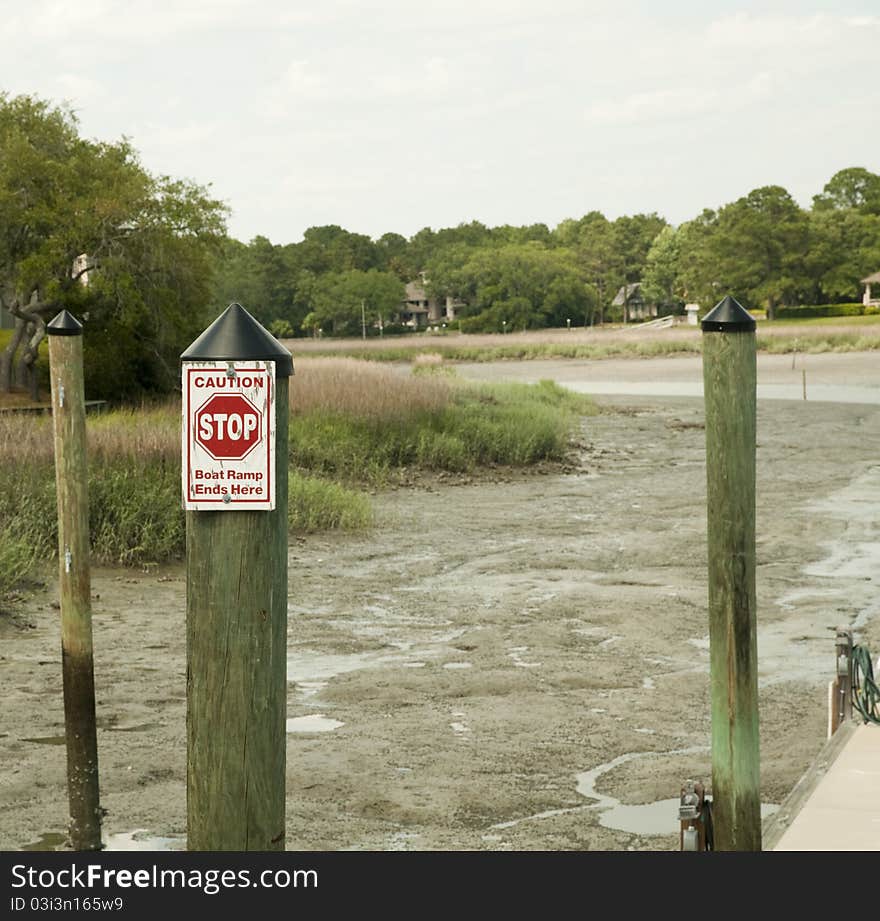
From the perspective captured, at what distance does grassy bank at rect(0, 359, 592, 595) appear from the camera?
47.2 ft

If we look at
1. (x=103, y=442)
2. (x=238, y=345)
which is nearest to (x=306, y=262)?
(x=103, y=442)

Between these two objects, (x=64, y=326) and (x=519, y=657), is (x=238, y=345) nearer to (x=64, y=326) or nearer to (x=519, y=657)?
(x=64, y=326)

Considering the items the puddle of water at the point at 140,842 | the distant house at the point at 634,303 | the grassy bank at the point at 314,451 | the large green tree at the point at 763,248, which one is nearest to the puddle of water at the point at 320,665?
the grassy bank at the point at 314,451

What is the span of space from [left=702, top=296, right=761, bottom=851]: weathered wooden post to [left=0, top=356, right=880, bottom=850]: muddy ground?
6.95 feet

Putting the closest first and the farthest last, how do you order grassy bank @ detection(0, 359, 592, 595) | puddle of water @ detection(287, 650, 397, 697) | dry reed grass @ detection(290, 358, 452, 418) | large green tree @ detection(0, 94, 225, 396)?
puddle of water @ detection(287, 650, 397, 697)
grassy bank @ detection(0, 359, 592, 595)
dry reed grass @ detection(290, 358, 452, 418)
large green tree @ detection(0, 94, 225, 396)

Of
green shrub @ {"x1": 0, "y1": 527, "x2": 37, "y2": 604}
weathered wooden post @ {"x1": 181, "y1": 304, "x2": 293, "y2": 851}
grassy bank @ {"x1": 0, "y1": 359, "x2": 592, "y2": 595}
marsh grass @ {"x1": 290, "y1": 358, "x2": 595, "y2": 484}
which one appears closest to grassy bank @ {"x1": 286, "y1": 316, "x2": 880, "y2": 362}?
grassy bank @ {"x1": 0, "y1": 359, "x2": 592, "y2": 595}

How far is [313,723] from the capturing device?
933cm

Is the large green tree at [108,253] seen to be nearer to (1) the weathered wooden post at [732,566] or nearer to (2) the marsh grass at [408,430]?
(2) the marsh grass at [408,430]

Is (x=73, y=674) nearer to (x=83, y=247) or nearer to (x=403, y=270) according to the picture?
(x=83, y=247)

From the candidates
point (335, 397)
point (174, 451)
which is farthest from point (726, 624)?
point (335, 397)

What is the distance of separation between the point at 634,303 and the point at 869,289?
39.6 m

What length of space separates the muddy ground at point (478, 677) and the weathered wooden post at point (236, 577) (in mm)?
3398

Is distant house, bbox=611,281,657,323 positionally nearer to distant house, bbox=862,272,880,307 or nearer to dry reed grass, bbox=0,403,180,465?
distant house, bbox=862,272,880,307
